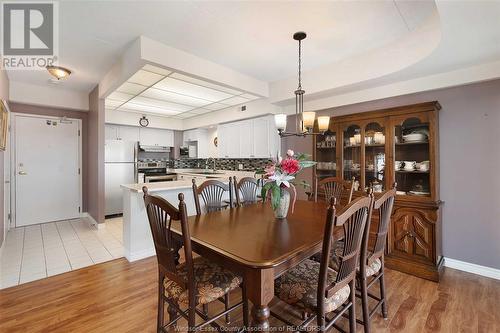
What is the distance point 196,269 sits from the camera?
61.8 inches

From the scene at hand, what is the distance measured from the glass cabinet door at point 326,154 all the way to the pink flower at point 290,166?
197 cm

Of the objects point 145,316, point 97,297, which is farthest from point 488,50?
point 97,297

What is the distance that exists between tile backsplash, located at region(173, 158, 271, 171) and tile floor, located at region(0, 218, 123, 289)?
2682 millimetres

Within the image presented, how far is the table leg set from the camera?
1.13 m

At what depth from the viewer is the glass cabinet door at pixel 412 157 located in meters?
2.77

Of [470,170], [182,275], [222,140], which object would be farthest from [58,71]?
[470,170]

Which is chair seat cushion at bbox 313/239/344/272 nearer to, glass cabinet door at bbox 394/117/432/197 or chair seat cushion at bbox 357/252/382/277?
chair seat cushion at bbox 357/252/382/277

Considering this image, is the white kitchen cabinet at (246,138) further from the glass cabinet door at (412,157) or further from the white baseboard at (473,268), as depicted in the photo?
the white baseboard at (473,268)

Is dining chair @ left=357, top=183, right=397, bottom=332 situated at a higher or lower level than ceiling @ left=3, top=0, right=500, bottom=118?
lower

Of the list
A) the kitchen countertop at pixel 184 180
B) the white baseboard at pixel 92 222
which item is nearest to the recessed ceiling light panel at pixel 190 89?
the kitchen countertop at pixel 184 180

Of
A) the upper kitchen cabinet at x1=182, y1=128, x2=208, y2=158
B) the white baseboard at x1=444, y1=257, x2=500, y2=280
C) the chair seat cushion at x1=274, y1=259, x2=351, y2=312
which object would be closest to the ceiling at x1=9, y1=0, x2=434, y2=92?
the chair seat cushion at x1=274, y1=259, x2=351, y2=312

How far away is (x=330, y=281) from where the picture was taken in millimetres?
1460

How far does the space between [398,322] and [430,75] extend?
2684 mm

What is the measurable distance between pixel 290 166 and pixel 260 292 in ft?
3.01
